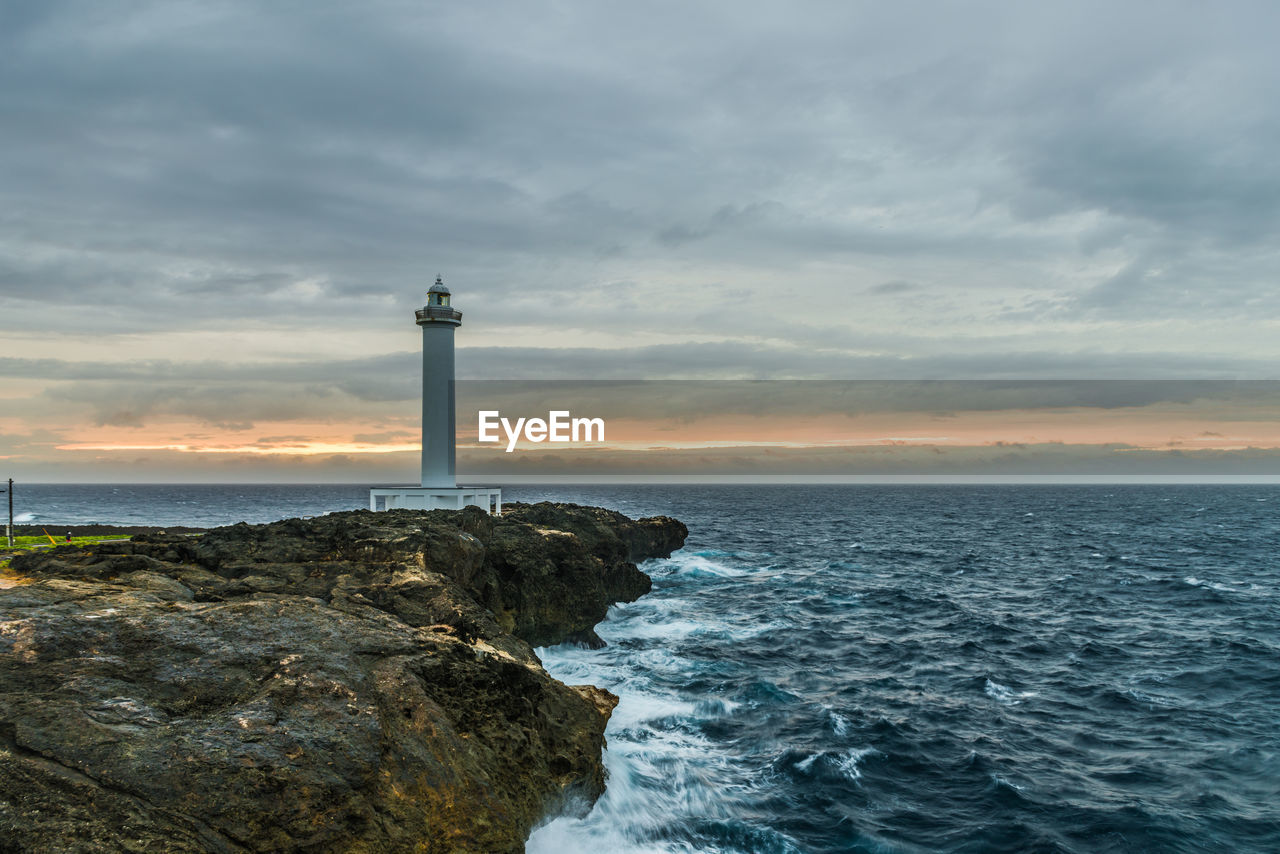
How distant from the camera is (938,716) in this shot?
71.8ft

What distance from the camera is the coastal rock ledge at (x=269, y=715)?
8211 mm

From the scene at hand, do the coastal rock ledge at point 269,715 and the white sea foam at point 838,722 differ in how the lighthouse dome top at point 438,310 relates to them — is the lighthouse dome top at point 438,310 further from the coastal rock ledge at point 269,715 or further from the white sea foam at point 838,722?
the white sea foam at point 838,722

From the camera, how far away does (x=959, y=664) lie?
27328mm

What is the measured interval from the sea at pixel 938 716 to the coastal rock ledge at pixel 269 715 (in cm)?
250

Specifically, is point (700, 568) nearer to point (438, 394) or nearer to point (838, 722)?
point (438, 394)

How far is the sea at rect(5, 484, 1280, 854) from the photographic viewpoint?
15172 millimetres

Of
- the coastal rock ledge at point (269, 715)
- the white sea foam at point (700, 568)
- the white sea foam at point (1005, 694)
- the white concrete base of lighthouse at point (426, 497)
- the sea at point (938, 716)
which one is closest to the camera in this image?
the coastal rock ledge at point (269, 715)

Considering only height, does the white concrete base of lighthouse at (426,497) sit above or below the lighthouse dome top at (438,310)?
below

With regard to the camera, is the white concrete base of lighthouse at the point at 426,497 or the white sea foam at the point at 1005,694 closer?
the white sea foam at the point at 1005,694

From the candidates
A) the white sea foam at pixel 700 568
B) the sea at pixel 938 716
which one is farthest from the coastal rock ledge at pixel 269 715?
the white sea foam at pixel 700 568

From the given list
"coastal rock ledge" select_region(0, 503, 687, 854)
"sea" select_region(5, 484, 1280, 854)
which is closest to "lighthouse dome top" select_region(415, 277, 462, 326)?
"sea" select_region(5, 484, 1280, 854)

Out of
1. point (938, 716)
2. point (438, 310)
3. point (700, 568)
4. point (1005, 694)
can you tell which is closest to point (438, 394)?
point (438, 310)

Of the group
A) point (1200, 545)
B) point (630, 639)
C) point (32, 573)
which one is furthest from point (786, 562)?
point (32, 573)

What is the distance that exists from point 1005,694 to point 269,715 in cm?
2227
